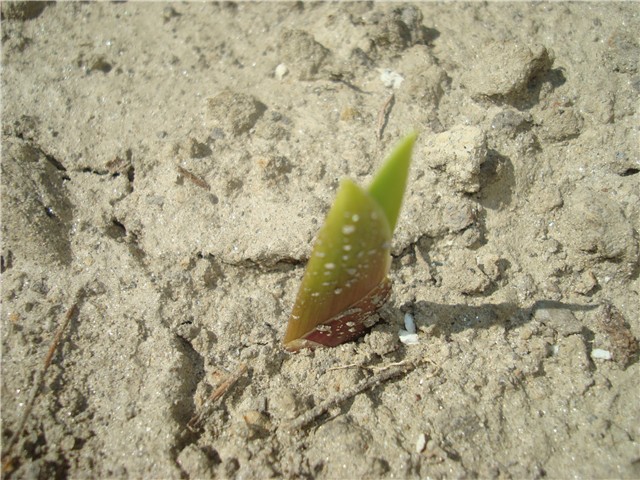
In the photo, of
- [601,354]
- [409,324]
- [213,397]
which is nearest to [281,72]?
[409,324]

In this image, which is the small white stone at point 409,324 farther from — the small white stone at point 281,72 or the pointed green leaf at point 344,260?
the small white stone at point 281,72

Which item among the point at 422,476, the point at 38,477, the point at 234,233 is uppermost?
the point at 234,233

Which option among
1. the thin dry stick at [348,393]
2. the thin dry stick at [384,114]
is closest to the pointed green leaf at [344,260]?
the thin dry stick at [348,393]

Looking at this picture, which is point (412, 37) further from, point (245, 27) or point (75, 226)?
point (75, 226)

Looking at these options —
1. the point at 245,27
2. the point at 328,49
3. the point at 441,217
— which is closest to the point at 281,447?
the point at 441,217

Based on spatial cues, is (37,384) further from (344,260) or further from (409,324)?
(409,324)
